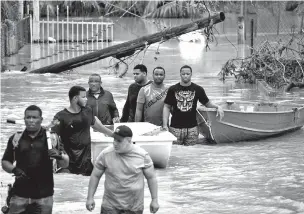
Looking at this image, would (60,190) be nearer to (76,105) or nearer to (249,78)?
(76,105)

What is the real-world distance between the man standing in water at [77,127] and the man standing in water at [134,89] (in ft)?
9.80

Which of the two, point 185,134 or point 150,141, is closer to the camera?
point 150,141

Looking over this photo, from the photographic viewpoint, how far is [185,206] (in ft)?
36.9

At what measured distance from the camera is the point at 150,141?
12.8 metres

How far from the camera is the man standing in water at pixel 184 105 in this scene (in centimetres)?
1402

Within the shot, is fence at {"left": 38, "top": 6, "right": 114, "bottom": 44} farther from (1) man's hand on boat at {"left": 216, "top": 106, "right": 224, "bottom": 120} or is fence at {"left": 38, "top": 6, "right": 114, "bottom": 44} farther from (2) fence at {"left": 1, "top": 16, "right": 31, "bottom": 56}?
(1) man's hand on boat at {"left": 216, "top": 106, "right": 224, "bottom": 120}

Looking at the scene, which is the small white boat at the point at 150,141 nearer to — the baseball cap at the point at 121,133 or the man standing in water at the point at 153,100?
the man standing in water at the point at 153,100

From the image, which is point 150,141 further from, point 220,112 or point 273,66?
point 273,66

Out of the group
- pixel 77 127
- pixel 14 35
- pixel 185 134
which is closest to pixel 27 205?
pixel 77 127

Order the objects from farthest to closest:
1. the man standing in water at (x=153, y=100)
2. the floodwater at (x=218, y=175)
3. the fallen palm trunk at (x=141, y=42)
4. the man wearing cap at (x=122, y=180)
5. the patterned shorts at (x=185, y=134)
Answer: the fallen palm trunk at (x=141, y=42) → the patterned shorts at (x=185, y=134) → the man standing in water at (x=153, y=100) → the floodwater at (x=218, y=175) → the man wearing cap at (x=122, y=180)

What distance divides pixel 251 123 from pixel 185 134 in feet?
8.33

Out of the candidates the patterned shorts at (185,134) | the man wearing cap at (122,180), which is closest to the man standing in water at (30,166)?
the man wearing cap at (122,180)

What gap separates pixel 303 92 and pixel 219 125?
31.7ft

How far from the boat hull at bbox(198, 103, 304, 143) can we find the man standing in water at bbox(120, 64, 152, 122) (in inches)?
70.9
